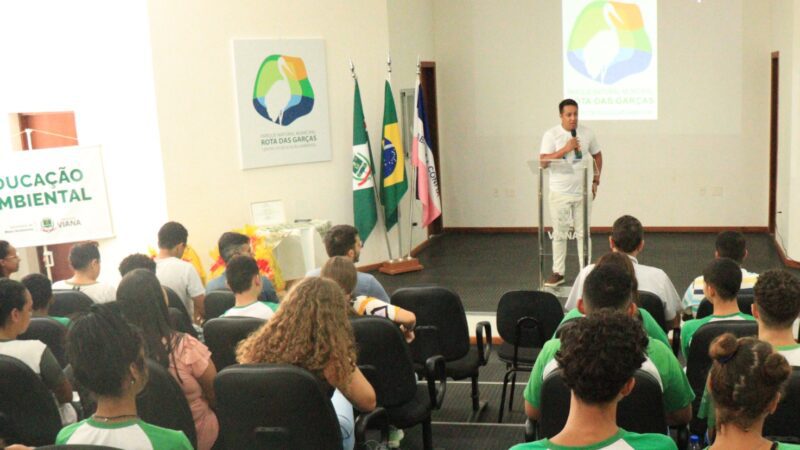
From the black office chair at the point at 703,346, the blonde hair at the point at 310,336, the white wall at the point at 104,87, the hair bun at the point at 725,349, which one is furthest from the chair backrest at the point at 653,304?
the white wall at the point at 104,87

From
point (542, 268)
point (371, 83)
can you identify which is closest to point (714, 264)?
point (542, 268)

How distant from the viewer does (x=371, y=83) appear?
9.56 meters

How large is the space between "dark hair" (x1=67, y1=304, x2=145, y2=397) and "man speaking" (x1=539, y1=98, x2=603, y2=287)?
5.59 m

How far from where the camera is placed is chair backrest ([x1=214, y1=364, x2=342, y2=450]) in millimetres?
2895

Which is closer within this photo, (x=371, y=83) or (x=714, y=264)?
(x=714, y=264)

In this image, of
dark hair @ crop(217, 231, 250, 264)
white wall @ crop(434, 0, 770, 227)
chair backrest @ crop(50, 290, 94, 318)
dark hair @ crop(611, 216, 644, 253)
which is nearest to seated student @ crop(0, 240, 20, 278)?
chair backrest @ crop(50, 290, 94, 318)

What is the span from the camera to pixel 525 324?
5.10 m

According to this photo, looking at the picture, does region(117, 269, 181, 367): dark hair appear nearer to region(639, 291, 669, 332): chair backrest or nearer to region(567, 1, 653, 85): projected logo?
region(639, 291, 669, 332): chair backrest

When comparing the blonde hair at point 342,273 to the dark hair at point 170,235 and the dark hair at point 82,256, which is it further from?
the dark hair at point 170,235

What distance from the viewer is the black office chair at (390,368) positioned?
3.81m

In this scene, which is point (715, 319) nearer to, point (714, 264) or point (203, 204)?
point (714, 264)

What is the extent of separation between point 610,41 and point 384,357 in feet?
26.2

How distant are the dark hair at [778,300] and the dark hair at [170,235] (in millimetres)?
3876

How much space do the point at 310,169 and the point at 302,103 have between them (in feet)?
2.23
